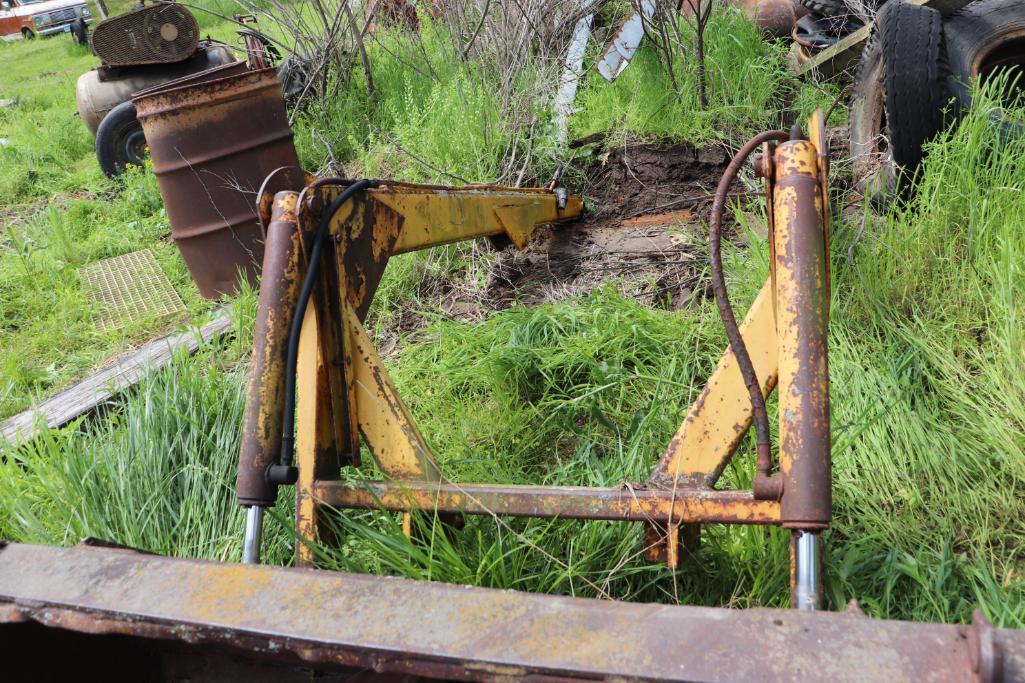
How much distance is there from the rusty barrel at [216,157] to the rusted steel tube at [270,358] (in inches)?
114

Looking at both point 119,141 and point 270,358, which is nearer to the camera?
point 270,358

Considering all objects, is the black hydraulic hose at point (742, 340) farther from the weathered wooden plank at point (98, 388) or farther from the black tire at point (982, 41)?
the weathered wooden plank at point (98, 388)

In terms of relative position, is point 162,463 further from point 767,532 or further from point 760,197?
point 760,197

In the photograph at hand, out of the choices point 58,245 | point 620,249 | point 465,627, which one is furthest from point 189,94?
point 465,627

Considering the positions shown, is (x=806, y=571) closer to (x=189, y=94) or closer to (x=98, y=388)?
(x=98, y=388)

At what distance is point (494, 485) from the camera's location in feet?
6.28

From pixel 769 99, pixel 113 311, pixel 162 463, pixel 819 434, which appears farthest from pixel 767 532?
pixel 113 311

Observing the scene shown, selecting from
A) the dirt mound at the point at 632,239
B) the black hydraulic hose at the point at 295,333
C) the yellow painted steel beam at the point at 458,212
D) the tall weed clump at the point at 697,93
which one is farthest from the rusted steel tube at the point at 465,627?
the tall weed clump at the point at 697,93

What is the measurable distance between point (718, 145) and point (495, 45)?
6.36 feet

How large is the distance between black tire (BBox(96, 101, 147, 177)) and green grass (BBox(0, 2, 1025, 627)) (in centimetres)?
397

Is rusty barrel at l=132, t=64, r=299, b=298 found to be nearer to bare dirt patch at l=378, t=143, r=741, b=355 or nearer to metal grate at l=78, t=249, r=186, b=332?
metal grate at l=78, t=249, r=186, b=332

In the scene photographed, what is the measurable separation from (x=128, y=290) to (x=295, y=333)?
3.96 metres

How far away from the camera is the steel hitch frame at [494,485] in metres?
1.54

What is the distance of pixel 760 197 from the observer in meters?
3.75
